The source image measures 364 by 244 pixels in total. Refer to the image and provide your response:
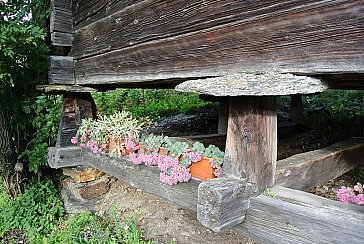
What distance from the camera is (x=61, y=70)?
3312 mm

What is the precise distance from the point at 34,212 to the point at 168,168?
2792 millimetres

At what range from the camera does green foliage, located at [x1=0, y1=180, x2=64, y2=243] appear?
399 centimetres

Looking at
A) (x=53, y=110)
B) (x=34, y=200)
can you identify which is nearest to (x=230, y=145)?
(x=53, y=110)

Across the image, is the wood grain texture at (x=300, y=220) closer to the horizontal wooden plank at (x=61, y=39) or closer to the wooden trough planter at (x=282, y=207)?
the wooden trough planter at (x=282, y=207)

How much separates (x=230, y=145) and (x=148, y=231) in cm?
195

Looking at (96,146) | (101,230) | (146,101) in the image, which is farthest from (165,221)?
(146,101)

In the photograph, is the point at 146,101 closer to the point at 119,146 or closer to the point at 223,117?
the point at 223,117

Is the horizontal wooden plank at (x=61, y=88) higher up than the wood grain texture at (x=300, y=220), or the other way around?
the horizontal wooden plank at (x=61, y=88)

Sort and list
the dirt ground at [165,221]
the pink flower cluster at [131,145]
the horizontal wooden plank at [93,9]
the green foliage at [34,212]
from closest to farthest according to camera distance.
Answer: the horizontal wooden plank at [93,9]
the pink flower cluster at [131,145]
the dirt ground at [165,221]
the green foliage at [34,212]

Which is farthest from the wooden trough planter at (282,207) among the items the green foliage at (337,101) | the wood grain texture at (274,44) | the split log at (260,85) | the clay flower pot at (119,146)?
the green foliage at (337,101)

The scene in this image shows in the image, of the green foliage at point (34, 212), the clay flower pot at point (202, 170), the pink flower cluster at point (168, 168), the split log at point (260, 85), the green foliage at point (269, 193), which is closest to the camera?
the split log at point (260, 85)

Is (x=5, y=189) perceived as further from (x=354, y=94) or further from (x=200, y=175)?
(x=354, y=94)

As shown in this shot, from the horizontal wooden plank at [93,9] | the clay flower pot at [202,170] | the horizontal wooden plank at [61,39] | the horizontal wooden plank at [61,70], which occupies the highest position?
the horizontal wooden plank at [93,9]

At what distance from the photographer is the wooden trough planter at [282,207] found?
1456mm
